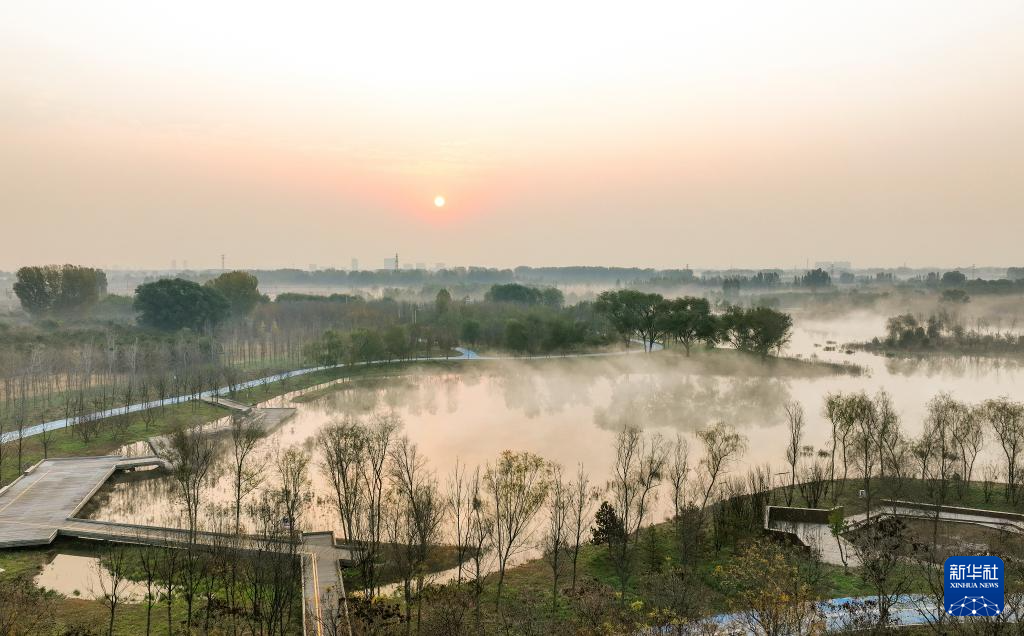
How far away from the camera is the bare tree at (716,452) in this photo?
749 inches

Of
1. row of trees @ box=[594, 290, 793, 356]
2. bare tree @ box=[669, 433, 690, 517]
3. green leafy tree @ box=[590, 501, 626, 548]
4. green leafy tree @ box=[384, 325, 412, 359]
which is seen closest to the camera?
green leafy tree @ box=[590, 501, 626, 548]

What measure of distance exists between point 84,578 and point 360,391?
22.2 meters

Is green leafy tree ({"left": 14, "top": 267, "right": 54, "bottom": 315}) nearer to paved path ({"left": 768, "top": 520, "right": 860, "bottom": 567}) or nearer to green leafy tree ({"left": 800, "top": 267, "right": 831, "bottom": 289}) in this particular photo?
paved path ({"left": 768, "top": 520, "right": 860, "bottom": 567})

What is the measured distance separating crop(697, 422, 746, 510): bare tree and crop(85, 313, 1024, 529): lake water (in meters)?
0.79

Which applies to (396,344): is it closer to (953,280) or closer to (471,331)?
(471,331)

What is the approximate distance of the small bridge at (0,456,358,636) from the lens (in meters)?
14.0

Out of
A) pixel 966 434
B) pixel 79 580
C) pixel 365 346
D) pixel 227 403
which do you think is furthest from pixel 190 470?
pixel 365 346

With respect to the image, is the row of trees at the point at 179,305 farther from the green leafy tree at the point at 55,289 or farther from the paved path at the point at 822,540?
the paved path at the point at 822,540

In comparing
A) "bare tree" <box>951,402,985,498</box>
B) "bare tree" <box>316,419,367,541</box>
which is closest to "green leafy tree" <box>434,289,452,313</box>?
"bare tree" <box>316,419,367,541</box>

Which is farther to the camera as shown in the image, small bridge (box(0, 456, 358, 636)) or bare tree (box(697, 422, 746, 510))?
→ bare tree (box(697, 422, 746, 510))

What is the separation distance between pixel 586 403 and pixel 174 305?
34.5 metres

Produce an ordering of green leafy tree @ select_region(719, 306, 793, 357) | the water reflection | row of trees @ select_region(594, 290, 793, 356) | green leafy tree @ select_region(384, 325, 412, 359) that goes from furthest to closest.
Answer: green leafy tree @ select_region(384, 325, 412, 359), row of trees @ select_region(594, 290, 793, 356), green leafy tree @ select_region(719, 306, 793, 357), the water reflection

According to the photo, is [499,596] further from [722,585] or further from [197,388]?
[197,388]

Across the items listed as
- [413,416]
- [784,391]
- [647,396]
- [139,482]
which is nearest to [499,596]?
[139,482]
